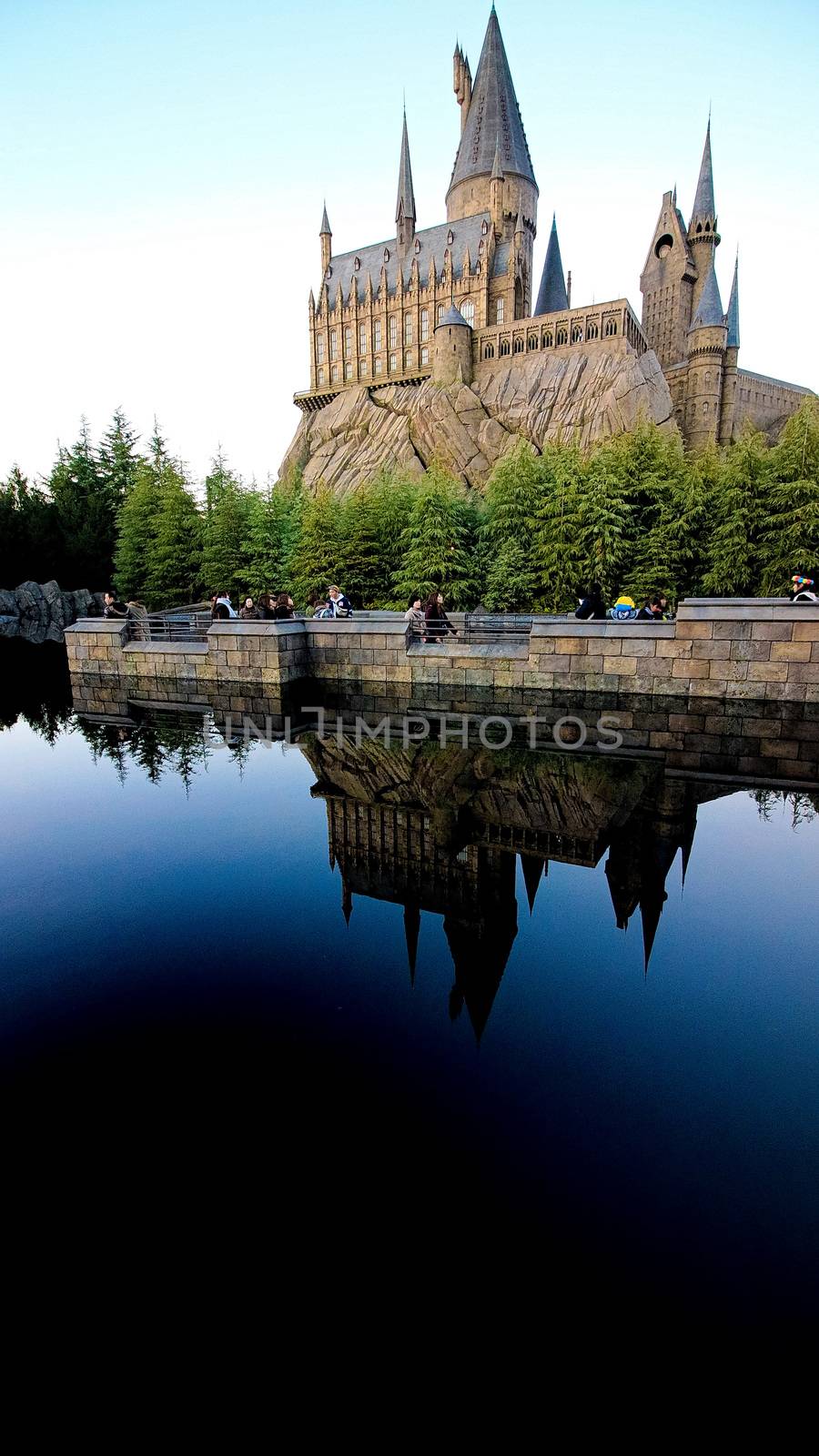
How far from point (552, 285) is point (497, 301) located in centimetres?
914

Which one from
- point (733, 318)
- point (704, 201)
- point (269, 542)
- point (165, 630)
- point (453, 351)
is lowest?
point (165, 630)

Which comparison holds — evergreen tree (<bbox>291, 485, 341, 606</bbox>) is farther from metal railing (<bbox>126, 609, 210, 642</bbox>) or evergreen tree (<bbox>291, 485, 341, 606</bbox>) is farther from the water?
the water

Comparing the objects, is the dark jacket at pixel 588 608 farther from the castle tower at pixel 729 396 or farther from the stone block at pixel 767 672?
the castle tower at pixel 729 396

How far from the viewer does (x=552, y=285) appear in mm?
68125

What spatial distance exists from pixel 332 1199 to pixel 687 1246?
156 centimetres

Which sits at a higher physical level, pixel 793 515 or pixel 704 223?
pixel 704 223

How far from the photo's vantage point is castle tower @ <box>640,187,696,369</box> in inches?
2530

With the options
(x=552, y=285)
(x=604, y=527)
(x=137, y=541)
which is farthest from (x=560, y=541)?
(x=552, y=285)

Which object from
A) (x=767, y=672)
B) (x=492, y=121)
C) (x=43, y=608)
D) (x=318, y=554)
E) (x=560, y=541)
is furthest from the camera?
(x=492, y=121)

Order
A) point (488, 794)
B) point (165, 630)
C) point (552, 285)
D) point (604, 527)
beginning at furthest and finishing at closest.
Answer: point (552, 285)
point (604, 527)
point (165, 630)
point (488, 794)

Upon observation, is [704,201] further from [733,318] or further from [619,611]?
[619,611]

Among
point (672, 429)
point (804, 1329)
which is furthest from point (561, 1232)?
point (672, 429)

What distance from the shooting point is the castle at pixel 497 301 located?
56188 millimetres

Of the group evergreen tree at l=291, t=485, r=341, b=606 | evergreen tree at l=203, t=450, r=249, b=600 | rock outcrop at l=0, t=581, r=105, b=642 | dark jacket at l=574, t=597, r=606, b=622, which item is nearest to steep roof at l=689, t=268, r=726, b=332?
evergreen tree at l=291, t=485, r=341, b=606
